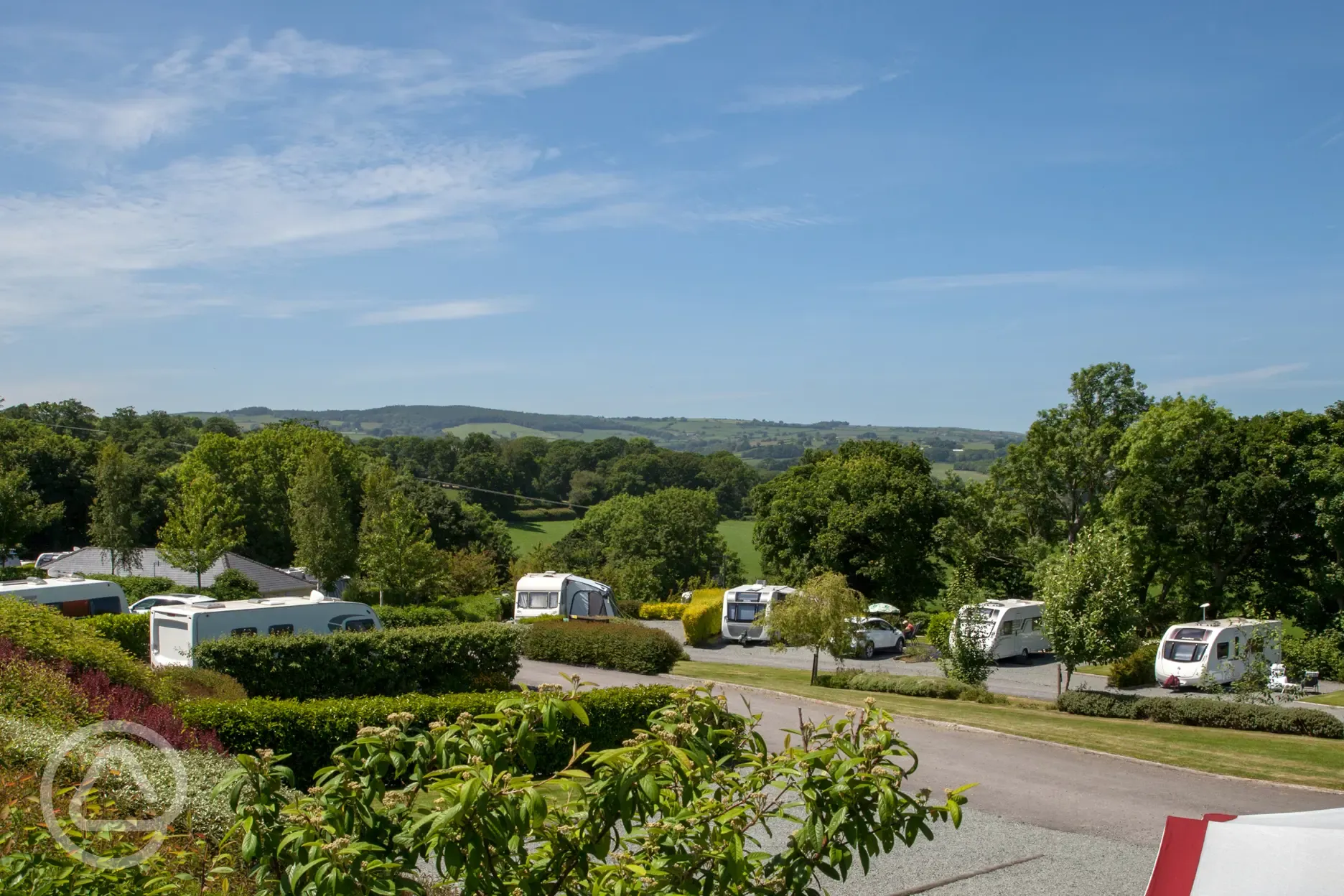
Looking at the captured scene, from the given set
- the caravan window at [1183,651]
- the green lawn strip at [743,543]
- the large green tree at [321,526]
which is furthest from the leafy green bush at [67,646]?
the green lawn strip at [743,543]

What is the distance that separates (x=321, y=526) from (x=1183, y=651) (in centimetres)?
3073

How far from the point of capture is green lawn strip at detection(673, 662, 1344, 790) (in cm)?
1329

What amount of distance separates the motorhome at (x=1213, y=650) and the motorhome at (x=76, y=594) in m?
26.1

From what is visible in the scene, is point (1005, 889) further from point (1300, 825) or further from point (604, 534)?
point (604, 534)

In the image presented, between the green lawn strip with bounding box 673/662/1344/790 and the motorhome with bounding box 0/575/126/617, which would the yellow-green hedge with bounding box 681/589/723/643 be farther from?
the motorhome with bounding box 0/575/126/617

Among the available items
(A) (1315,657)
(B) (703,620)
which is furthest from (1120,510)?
(B) (703,620)

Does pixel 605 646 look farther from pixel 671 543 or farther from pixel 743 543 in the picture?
pixel 743 543

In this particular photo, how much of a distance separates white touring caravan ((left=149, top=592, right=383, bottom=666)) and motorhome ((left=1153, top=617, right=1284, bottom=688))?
66.4ft

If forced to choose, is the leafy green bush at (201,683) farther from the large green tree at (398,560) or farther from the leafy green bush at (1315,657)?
the leafy green bush at (1315,657)

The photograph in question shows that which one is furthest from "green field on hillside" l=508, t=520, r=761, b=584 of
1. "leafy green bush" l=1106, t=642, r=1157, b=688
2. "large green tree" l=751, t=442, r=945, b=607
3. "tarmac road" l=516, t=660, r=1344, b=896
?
"tarmac road" l=516, t=660, r=1344, b=896

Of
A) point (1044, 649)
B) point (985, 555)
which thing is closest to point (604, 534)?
point (985, 555)

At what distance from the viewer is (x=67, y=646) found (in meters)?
10.5

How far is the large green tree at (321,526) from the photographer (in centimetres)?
3966

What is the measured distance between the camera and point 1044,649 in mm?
32844
